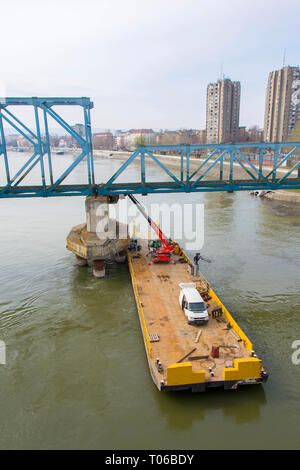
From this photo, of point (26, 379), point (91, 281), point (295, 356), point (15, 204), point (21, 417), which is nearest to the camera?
point (21, 417)

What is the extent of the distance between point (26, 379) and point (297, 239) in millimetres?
30157

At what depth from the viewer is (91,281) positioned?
24047 millimetres

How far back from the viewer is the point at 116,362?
589 inches

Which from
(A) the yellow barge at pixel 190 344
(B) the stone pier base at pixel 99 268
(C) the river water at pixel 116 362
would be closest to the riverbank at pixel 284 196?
(C) the river water at pixel 116 362

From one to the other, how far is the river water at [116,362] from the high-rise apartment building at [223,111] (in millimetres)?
155521

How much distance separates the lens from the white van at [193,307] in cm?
1567

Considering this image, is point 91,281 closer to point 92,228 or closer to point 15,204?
point 92,228

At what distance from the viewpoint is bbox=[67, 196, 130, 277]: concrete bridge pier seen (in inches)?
952

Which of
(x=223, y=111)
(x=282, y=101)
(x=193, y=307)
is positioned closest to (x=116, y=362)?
(x=193, y=307)

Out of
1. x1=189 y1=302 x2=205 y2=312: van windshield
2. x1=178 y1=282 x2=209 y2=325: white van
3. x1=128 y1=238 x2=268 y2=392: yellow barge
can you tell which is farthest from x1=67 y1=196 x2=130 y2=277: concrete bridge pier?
x1=189 y1=302 x2=205 y2=312: van windshield

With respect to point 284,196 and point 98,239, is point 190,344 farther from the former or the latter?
point 284,196

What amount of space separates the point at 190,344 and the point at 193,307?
7.29 feet

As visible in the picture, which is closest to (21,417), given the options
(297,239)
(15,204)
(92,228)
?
(92,228)

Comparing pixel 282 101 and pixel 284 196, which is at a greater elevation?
pixel 282 101
